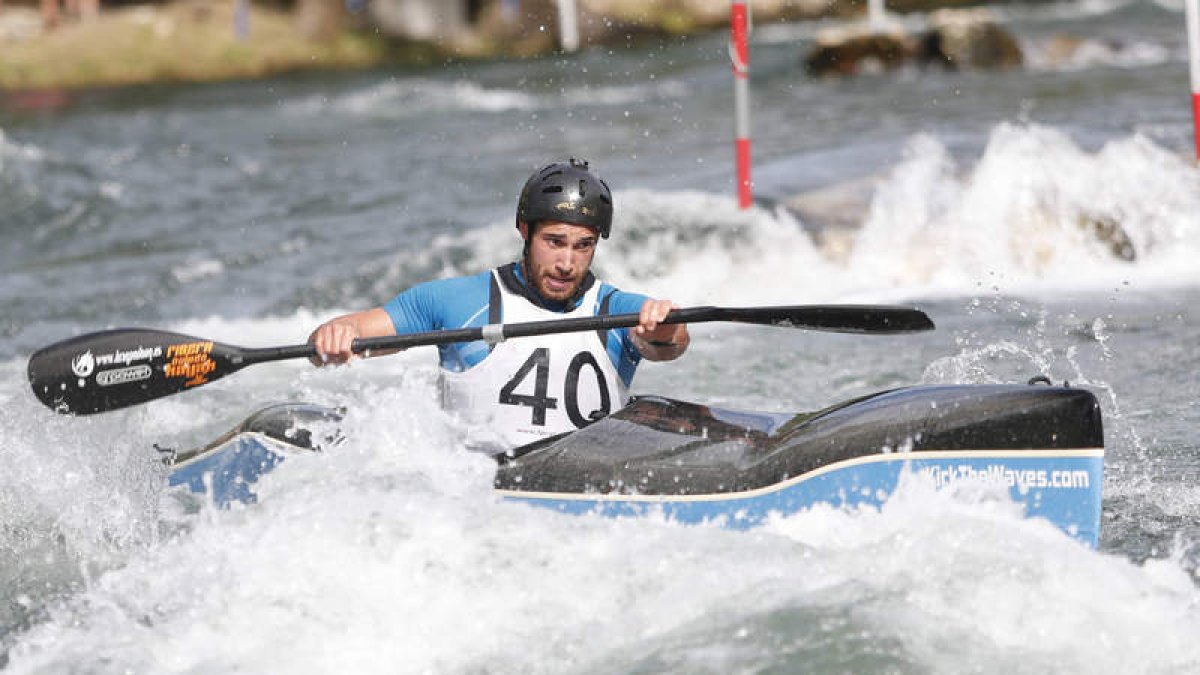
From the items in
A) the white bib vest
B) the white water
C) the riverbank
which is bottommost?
the white water

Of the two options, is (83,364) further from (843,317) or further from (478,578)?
(843,317)

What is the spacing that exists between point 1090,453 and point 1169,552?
753mm

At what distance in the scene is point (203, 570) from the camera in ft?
15.6

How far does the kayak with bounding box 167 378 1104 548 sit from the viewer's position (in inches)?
178

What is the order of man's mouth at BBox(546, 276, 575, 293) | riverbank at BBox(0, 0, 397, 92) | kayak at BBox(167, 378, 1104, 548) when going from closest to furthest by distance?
kayak at BBox(167, 378, 1104, 548)
man's mouth at BBox(546, 276, 575, 293)
riverbank at BBox(0, 0, 397, 92)

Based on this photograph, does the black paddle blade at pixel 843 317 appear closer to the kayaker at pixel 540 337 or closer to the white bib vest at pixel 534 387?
the kayaker at pixel 540 337

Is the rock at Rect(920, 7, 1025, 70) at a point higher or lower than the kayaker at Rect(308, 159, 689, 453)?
higher

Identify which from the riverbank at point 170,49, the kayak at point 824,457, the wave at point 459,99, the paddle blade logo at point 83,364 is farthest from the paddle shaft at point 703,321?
the riverbank at point 170,49

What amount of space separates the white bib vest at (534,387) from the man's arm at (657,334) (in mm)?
122

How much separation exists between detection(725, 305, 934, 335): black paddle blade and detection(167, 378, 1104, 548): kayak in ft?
0.87

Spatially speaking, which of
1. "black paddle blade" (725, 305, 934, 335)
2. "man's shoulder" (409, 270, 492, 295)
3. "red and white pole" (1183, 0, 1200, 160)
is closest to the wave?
"red and white pole" (1183, 0, 1200, 160)

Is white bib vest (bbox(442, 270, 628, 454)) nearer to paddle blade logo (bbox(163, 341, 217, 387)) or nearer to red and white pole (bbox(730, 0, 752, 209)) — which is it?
paddle blade logo (bbox(163, 341, 217, 387))

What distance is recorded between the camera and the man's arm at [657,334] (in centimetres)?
501

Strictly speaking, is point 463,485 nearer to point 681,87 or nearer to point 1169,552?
point 1169,552
